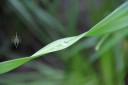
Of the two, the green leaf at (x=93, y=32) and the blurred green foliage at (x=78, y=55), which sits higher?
the blurred green foliage at (x=78, y=55)

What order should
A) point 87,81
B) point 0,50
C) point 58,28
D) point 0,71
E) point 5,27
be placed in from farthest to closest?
point 5,27 < point 0,50 < point 58,28 < point 87,81 < point 0,71

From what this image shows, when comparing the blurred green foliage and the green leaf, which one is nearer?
the green leaf

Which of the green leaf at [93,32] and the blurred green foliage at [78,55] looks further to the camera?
the blurred green foliage at [78,55]

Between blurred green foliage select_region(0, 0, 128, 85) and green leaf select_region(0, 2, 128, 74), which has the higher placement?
blurred green foliage select_region(0, 0, 128, 85)

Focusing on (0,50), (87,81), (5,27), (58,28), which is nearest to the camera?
(87,81)

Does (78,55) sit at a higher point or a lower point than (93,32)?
higher

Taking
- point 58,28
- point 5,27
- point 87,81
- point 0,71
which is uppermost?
point 5,27

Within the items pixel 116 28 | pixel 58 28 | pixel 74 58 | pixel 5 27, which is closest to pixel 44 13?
pixel 58 28

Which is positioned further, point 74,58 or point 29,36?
point 29,36

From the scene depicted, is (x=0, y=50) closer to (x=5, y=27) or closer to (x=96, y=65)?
(x=5, y=27)

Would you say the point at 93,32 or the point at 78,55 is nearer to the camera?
the point at 93,32

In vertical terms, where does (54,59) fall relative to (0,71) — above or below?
above
